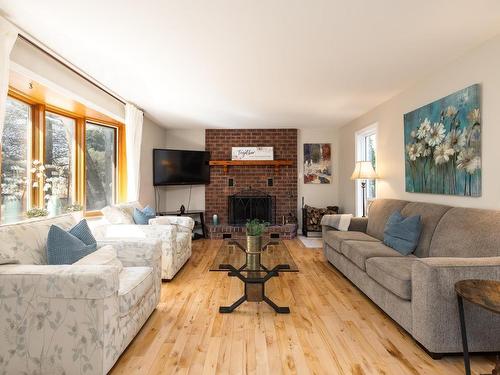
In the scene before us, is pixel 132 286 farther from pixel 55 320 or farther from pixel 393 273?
pixel 393 273

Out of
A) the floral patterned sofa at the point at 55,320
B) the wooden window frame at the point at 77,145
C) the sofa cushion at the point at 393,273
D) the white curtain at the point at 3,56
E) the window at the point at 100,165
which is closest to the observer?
the floral patterned sofa at the point at 55,320

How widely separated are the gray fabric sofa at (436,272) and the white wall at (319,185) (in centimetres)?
303

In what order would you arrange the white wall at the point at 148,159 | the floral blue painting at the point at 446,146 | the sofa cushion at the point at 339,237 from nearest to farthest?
the floral blue painting at the point at 446,146 < the sofa cushion at the point at 339,237 < the white wall at the point at 148,159

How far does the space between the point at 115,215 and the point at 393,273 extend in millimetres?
3069

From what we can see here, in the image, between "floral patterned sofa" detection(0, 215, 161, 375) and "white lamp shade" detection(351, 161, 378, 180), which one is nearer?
"floral patterned sofa" detection(0, 215, 161, 375)

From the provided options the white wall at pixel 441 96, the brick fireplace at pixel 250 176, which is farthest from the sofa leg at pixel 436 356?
the brick fireplace at pixel 250 176

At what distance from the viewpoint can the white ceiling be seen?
2.04 metres

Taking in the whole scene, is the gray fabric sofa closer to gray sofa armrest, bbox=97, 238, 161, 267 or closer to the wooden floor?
the wooden floor

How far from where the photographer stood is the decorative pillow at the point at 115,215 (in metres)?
3.67

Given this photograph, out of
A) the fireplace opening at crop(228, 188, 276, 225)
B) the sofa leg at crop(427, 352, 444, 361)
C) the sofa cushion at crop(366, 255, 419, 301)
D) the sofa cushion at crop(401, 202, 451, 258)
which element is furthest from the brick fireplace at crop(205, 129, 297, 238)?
the sofa leg at crop(427, 352, 444, 361)

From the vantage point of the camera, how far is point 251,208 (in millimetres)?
6473

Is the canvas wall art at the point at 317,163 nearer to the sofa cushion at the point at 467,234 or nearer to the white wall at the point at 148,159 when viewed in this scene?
the white wall at the point at 148,159

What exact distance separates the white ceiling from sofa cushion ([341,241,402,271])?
1.84 metres

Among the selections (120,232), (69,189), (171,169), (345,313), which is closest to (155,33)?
(120,232)
